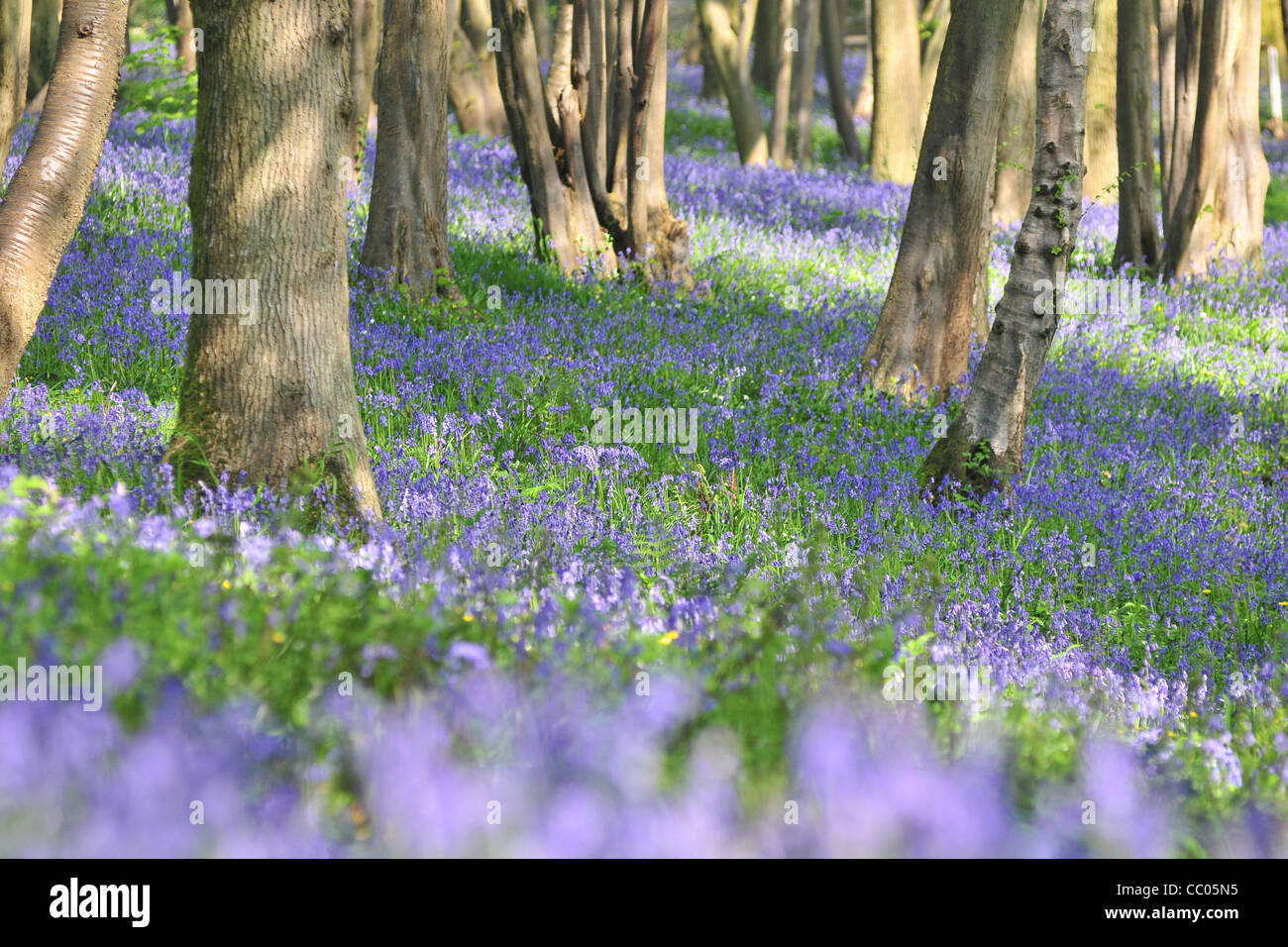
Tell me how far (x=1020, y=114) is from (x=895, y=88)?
3745 millimetres

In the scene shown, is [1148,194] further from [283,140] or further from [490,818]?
[490,818]

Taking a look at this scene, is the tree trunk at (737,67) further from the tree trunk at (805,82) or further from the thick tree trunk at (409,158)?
the thick tree trunk at (409,158)

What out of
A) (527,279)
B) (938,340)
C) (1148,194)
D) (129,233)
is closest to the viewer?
(938,340)

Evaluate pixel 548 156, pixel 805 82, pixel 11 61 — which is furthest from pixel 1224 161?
pixel 11 61

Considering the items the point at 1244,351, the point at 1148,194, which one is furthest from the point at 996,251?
the point at 1244,351

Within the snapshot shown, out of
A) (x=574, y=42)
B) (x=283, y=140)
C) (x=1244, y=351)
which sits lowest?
(x=1244, y=351)

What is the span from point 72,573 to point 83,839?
96 centimetres

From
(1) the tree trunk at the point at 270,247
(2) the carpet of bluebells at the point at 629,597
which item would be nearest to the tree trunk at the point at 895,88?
(2) the carpet of bluebells at the point at 629,597

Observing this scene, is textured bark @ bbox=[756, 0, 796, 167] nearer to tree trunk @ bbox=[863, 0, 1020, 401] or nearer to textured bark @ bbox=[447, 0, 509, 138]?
textured bark @ bbox=[447, 0, 509, 138]

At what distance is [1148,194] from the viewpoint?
12.8 m

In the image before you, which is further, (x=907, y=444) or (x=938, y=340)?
(x=938, y=340)

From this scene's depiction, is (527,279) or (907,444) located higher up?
(527,279)

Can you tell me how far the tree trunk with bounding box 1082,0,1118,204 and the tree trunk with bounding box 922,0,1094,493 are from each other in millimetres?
10206

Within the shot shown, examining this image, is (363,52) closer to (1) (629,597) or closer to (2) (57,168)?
(2) (57,168)
